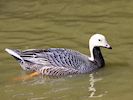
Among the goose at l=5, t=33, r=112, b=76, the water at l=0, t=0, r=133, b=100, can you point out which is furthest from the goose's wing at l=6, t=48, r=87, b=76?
the water at l=0, t=0, r=133, b=100

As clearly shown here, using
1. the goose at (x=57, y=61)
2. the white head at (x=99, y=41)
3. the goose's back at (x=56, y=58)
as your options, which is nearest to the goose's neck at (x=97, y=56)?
the goose at (x=57, y=61)

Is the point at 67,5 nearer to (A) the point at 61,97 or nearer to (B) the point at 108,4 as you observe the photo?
(B) the point at 108,4

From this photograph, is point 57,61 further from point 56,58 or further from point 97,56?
point 97,56

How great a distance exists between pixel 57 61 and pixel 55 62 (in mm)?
41

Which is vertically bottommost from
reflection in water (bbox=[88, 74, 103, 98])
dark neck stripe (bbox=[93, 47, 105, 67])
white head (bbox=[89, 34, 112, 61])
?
reflection in water (bbox=[88, 74, 103, 98])

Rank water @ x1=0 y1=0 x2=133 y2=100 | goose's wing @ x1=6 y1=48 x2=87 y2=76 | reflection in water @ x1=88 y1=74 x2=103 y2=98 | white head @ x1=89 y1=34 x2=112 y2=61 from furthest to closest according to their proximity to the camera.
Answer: white head @ x1=89 y1=34 x2=112 y2=61
goose's wing @ x1=6 y1=48 x2=87 y2=76
water @ x1=0 y1=0 x2=133 y2=100
reflection in water @ x1=88 y1=74 x2=103 y2=98

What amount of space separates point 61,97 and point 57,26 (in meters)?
3.59

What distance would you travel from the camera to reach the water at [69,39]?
8.66 metres

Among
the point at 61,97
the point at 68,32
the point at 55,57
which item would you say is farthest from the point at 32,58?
the point at 68,32

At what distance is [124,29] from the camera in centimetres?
1146

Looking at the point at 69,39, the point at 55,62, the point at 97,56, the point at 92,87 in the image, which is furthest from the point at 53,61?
the point at 69,39

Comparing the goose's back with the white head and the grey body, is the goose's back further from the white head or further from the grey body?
the white head

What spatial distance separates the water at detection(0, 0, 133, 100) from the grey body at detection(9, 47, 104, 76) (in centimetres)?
13

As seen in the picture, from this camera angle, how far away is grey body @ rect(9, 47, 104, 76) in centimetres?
938
